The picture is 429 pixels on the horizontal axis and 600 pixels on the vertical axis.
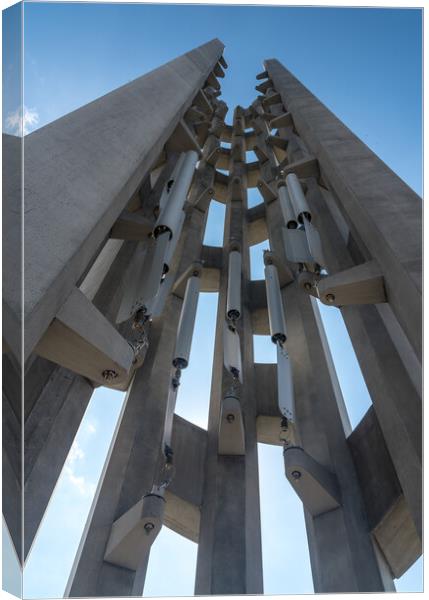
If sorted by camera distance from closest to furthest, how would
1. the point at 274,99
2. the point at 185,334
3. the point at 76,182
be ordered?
1. the point at 76,182
2. the point at 185,334
3. the point at 274,99

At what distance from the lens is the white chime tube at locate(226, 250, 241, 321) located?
7.14 meters

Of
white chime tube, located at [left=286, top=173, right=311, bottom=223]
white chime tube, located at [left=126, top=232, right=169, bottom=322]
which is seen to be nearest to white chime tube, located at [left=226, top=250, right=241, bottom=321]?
white chime tube, located at [left=286, top=173, right=311, bottom=223]

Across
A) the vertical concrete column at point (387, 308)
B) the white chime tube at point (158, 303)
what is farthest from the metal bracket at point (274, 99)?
the white chime tube at point (158, 303)

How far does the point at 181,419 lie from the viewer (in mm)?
6867

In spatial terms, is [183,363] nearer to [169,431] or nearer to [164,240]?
[169,431]

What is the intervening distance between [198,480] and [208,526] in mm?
662

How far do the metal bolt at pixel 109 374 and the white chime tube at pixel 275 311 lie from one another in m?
2.95

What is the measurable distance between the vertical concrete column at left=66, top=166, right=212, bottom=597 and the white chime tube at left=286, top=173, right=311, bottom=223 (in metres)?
2.72

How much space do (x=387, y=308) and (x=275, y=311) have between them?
1630 mm

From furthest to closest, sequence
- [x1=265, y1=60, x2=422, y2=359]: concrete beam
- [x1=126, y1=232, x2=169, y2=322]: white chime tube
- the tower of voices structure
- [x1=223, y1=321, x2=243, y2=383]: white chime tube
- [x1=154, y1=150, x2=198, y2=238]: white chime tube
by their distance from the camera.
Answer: [x1=223, y1=321, x2=243, y2=383]: white chime tube → [x1=154, y1=150, x2=198, y2=238]: white chime tube → [x1=126, y1=232, x2=169, y2=322]: white chime tube → [x1=265, y1=60, x2=422, y2=359]: concrete beam → the tower of voices structure

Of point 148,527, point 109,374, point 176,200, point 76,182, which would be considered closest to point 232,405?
point 148,527

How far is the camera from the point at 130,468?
19.0 feet

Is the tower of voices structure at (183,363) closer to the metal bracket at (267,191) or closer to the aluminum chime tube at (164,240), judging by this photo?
the aluminum chime tube at (164,240)

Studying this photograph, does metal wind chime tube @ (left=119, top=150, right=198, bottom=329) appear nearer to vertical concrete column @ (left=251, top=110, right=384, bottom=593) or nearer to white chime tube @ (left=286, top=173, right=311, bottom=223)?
white chime tube @ (left=286, top=173, right=311, bottom=223)
